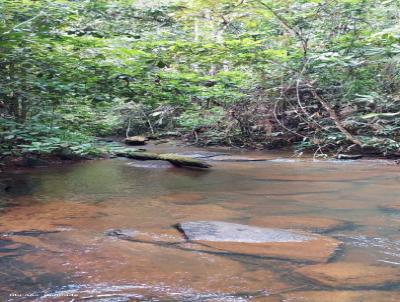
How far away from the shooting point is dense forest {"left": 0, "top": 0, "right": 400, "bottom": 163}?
6477 millimetres

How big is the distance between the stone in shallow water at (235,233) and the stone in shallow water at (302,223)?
0.75 feet

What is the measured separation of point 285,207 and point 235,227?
1072 millimetres

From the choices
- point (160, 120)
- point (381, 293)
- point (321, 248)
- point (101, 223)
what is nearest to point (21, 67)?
point (101, 223)

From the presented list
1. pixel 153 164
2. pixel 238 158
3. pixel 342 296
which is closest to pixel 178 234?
pixel 342 296

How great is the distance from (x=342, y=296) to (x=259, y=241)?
1.03m

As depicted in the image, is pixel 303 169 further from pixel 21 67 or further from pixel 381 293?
pixel 381 293

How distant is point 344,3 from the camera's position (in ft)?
29.9

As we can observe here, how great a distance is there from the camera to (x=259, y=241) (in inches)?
126

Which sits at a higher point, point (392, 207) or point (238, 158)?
point (392, 207)

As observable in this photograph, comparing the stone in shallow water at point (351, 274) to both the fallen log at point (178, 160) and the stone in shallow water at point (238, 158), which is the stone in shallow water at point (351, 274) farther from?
the stone in shallow water at point (238, 158)

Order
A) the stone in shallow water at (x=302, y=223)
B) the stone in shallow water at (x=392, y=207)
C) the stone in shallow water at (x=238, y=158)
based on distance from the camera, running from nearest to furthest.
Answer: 1. the stone in shallow water at (x=302, y=223)
2. the stone in shallow water at (x=392, y=207)
3. the stone in shallow water at (x=238, y=158)

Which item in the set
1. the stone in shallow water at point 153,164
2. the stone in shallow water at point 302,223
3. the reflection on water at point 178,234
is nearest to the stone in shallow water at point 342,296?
the reflection on water at point 178,234

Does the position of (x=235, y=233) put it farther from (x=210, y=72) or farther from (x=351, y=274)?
(x=210, y=72)

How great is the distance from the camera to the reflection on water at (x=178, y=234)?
231 centimetres
